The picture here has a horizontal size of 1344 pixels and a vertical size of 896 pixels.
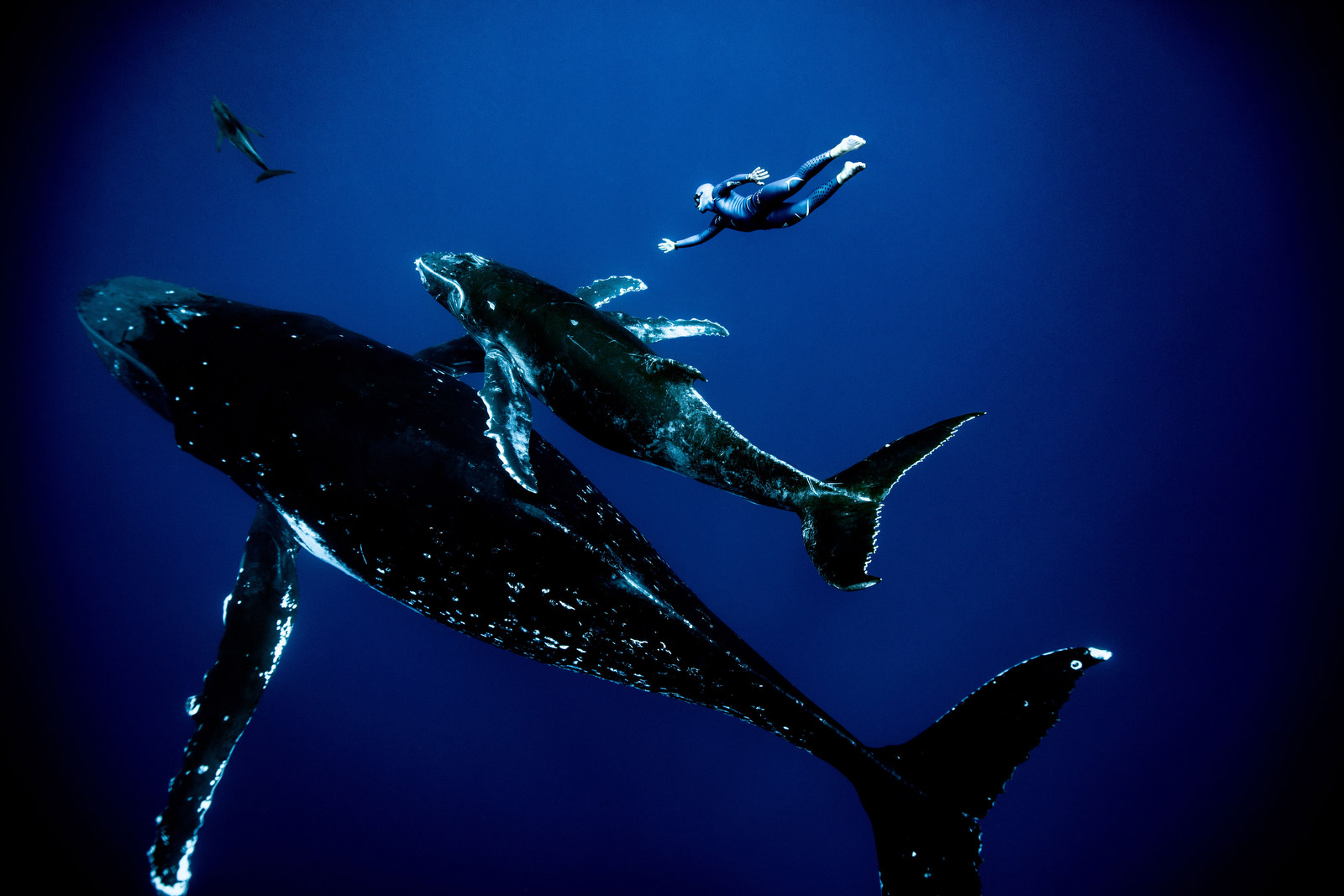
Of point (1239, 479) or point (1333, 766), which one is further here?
point (1333, 766)

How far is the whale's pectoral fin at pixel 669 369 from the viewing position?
2.72 meters

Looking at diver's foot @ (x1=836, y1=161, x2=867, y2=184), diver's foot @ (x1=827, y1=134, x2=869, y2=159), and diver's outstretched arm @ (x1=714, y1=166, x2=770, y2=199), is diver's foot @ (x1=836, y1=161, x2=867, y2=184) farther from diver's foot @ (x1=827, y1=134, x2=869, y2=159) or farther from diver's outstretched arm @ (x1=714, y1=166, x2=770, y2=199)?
diver's outstretched arm @ (x1=714, y1=166, x2=770, y2=199)

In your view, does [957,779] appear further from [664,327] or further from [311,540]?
[311,540]

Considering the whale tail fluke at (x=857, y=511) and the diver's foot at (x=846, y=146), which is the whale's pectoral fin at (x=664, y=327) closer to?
the diver's foot at (x=846, y=146)

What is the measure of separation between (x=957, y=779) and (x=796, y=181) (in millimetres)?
4003

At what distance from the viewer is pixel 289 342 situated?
3.53m

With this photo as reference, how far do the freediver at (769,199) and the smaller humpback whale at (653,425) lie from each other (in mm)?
1704

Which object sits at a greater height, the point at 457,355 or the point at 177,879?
the point at 457,355

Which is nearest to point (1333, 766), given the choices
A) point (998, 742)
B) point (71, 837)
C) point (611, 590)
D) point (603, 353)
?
point (998, 742)

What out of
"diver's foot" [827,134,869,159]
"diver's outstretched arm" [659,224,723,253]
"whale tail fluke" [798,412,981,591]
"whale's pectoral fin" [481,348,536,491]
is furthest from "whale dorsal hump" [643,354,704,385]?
"diver's outstretched arm" [659,224,723,253]

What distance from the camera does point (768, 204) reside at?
3906 mm

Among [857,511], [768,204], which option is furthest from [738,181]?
[857,511]

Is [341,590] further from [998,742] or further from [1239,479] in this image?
[1239,479]

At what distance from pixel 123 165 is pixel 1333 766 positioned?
21504 mm
